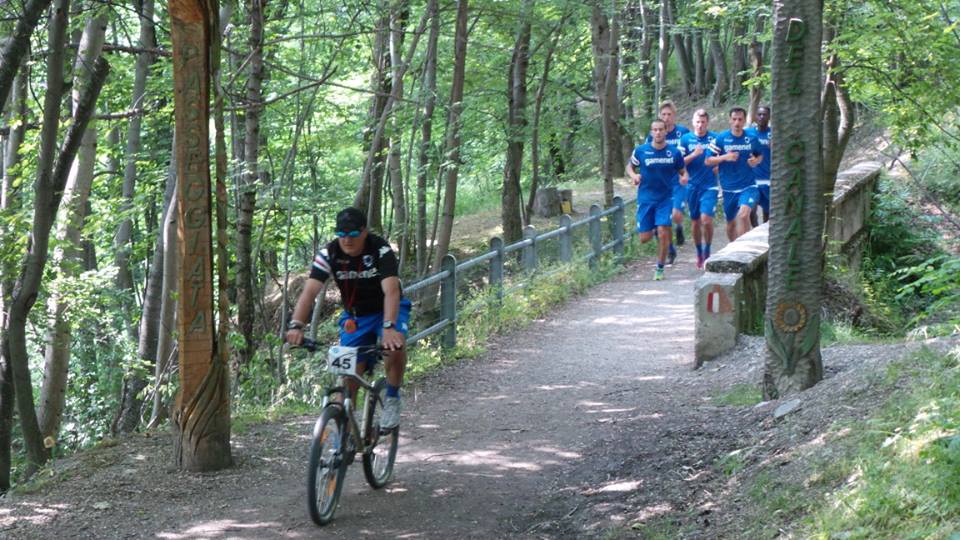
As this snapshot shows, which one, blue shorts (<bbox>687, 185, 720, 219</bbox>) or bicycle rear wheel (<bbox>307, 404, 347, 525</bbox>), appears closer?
bicycle rear wheel (<bbox>307, 404, 347, 525</bbox>)

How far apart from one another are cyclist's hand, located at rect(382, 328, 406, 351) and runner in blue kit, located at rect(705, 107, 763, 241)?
8651 mm

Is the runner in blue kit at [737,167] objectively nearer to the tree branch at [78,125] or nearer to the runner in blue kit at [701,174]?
the runner in blue kit at [701,174]

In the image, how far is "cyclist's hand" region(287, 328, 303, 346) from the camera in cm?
686

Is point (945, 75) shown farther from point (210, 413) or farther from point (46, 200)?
point (46, 200)

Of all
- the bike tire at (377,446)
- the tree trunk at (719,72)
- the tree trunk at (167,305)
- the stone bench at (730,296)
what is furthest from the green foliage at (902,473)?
the tree trunk at (719,72)

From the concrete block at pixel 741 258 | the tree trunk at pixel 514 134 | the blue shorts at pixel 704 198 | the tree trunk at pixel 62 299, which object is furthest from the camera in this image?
the tree trunk at pixel 514 134

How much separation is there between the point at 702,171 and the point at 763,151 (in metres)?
0.94

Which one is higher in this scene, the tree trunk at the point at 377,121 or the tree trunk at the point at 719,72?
the tree trunk at the point at 719,72

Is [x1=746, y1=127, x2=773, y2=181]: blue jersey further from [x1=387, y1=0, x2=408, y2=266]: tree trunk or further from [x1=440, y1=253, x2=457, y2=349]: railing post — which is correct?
[x1=387, y1=0, x2=408, y2=266]: tree trunk

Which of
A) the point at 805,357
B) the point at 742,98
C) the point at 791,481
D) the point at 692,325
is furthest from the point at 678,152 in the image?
the point at 742,98

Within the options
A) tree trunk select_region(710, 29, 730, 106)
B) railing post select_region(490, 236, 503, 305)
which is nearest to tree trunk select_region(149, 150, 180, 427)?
railing post select_region(490, 236, 503, 305)

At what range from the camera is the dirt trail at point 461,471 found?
7090 millimetres

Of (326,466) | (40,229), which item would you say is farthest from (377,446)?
(40,229)

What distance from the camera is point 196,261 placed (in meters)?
7.98
